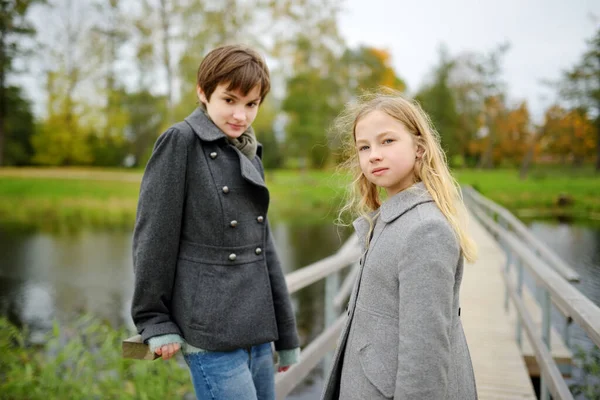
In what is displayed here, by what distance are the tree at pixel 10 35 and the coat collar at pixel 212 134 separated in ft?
28.1

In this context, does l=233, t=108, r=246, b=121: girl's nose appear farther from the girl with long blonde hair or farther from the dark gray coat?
the girl with long blonde hair

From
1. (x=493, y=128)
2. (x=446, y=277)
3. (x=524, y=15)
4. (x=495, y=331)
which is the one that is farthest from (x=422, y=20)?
(x=446, y=277)

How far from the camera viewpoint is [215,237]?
1.54m

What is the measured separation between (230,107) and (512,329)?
357cm

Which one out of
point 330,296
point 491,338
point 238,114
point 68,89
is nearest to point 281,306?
point 238,114

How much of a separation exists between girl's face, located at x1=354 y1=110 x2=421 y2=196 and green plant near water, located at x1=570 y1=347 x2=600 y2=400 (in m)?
1.88

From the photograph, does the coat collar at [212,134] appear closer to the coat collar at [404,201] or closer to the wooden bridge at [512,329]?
the coat collar at [404,201]

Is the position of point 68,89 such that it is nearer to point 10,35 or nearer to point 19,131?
point 19,131

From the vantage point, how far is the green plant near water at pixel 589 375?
2636 mm

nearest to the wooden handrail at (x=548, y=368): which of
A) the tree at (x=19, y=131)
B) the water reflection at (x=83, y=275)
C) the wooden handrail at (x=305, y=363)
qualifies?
the wooden handrail at (x=305, y=363)

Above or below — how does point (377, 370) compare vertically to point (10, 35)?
below

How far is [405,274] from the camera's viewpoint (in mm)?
1183

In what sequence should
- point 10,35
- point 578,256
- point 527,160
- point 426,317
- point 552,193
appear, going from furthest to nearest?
point 10,35 < point 527,160 < point 552,193 < point 578,256 < point 426,317

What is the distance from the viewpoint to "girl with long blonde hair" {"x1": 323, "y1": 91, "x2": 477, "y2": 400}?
1.15 m
